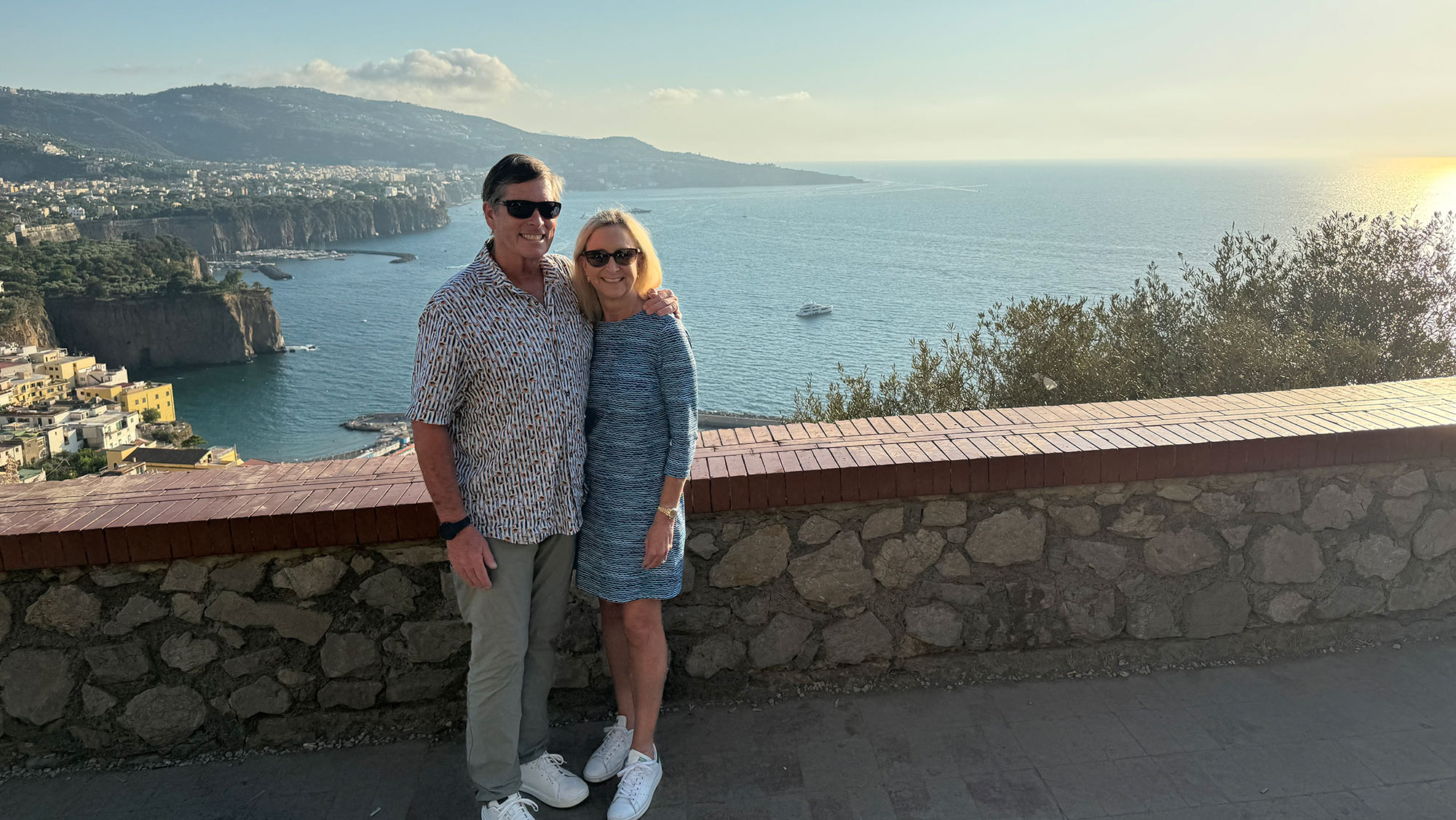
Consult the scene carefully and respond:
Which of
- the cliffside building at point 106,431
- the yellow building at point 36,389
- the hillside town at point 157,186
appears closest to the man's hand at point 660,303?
the cliffside building at point 106,431

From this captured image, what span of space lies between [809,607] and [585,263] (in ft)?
3.65

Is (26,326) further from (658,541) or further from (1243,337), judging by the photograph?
(658,541)

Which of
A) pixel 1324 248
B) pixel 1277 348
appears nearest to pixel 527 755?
pixel 1277 348

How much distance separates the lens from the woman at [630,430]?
192 cm

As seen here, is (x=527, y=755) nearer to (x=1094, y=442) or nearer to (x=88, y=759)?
(x=88, y=759)

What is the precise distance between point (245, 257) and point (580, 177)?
6225 centimetres

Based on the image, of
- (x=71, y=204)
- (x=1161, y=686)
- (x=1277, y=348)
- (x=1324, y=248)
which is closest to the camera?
(x=1161, y=686)

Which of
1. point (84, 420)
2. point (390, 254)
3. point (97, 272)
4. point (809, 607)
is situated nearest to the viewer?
point (809, 607)

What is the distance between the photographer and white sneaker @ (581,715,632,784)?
214 cm

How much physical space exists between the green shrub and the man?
4.37m

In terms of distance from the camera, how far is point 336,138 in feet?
590

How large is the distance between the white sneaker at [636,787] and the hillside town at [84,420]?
28.6m

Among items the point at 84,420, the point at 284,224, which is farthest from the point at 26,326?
the point at 284,224

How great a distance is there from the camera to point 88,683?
2.24 meters
